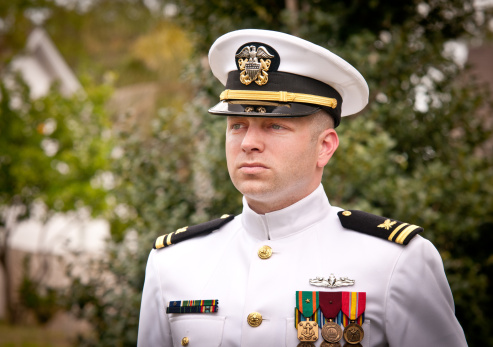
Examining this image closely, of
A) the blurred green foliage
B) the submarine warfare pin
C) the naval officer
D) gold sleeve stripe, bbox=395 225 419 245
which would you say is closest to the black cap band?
the naval officer

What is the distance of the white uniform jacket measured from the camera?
82.6 inches

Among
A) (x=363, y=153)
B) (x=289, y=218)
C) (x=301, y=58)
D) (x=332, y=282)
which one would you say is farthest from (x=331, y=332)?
(x=363, y=153)

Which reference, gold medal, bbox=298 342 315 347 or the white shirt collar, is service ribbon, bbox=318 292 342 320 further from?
the white shirt collar

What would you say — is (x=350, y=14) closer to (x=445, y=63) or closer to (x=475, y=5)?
(x=445, y=63)

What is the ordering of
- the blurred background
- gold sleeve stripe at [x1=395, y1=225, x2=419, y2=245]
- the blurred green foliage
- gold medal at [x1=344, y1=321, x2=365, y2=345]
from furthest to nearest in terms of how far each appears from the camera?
the blurred green foliage < the blurred background < gold sleeve stripe at [x1=395, y1=225, x2=419, y2=245] < gold medal at [x1=344, y1=321, x2=365, y2=345]

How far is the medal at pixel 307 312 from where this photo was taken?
2.10 metres

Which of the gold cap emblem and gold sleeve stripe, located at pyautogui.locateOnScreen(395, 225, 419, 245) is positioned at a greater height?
the gold cap emblem

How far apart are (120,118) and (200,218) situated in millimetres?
1236

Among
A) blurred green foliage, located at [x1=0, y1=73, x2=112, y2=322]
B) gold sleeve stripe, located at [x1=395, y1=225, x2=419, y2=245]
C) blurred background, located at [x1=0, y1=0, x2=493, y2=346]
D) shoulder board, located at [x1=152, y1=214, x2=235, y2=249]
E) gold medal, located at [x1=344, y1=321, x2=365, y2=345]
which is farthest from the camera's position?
blurred green foliage, located at [x1=0, y1=73, x2=112, y2=322]

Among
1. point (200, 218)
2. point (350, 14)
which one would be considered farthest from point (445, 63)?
point (200, 218)

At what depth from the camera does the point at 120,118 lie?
15.8ft

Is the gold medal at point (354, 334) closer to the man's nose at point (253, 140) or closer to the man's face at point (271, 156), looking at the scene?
the man's face at point (271, 156)

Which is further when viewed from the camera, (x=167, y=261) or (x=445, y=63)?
(x=445, y=63)

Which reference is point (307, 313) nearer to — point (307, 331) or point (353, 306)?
point (307, 331)
